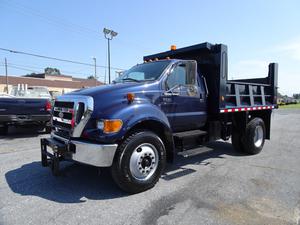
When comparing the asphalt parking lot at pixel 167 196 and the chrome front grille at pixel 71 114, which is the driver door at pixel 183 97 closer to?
the asphalt parking lot at pixel 167 196

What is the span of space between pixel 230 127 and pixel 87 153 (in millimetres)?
4228

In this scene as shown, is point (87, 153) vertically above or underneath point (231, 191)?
above

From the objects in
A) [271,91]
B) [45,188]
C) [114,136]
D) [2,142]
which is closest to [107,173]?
[45,188]

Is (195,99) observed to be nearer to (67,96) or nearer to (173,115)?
(173,115)

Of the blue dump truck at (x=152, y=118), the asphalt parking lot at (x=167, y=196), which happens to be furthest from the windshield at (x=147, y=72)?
the asphalt parking lot at (x=167, y=196)

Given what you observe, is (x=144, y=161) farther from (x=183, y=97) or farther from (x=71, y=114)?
(x=183, y=97)

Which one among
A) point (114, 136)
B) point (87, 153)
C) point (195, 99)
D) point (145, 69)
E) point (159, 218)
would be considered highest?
point (145, 69)

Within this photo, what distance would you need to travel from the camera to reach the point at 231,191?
3.97 meters

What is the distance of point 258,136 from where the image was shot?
6.95 m

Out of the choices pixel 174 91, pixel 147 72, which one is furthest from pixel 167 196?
pixel 147 72

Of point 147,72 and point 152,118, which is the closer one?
point 152,118

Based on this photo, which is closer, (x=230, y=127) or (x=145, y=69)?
(x=145, y=69)

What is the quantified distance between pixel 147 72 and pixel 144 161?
191cm

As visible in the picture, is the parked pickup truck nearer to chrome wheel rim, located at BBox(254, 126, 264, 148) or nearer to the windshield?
the windshield
